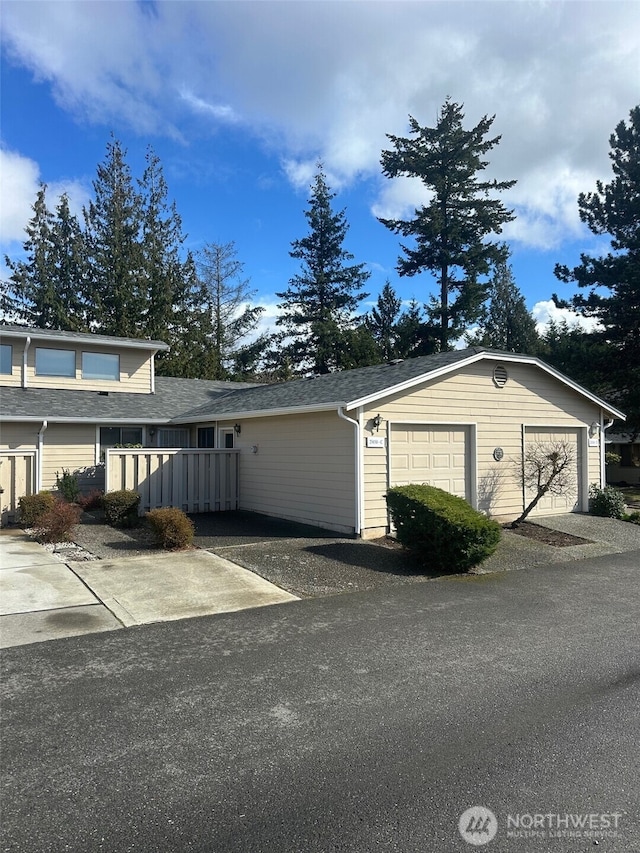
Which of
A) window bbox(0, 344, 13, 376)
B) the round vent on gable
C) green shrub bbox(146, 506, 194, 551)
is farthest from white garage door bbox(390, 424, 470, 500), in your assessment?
window bbox(0, 344, 13, 376)

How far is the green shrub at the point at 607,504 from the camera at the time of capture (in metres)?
13.9

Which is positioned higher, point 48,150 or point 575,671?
point 48,150

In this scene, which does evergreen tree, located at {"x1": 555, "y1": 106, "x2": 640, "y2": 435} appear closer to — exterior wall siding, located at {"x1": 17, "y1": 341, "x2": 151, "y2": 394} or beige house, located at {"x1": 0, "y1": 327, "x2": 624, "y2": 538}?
beige house, located at {"x1": 0, "y1": 327, "x2": 624, "y2": 538}

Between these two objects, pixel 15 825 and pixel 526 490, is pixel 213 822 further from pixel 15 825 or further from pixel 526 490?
pixel 526 490

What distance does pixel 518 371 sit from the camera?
44.5 feet

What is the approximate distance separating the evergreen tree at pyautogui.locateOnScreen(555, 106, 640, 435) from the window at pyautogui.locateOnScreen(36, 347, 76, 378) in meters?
20.5

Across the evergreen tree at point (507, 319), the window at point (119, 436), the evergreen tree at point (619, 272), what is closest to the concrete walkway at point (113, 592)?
the window at point (119, 436)

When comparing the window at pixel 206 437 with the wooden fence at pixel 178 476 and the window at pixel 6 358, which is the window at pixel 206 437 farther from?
the window at pixel 6 358

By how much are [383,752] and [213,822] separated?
1146 mm

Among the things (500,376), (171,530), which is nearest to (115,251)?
(500,376)

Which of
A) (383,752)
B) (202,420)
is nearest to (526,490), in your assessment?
(202,420)

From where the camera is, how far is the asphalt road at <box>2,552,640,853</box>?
9.19 feet

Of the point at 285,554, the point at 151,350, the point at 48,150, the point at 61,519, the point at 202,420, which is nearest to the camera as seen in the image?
the point at 285,554

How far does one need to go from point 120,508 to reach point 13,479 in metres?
2.52
